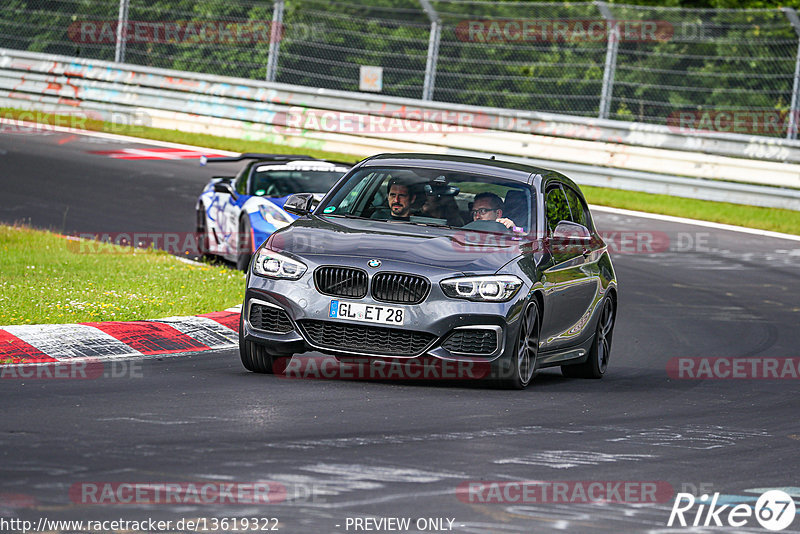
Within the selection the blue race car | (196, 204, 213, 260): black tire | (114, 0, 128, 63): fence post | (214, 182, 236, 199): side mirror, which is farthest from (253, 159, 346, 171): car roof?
(114, 0, 128, 63): fence post

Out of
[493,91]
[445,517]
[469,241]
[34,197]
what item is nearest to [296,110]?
[493,91]

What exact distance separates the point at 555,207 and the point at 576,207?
2.61ft

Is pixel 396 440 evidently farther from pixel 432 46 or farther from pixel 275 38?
pixel 275 38

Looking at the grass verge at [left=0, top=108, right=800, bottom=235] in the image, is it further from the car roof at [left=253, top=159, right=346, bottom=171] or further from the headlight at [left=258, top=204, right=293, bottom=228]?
the headlight at [left=258, top=204, right=293, bottom=228]

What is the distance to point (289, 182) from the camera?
1560 centimetres

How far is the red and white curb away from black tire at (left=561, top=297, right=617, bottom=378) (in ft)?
8.18

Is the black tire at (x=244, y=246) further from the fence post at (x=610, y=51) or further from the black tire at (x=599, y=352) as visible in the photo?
the fence post at (x=610, y=51)

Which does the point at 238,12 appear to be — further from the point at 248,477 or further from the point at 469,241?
the point at 248,477

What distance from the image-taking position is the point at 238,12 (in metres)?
25.3

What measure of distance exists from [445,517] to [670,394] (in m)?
4.30

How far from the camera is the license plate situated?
833cm

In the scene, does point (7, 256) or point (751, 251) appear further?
point (751, 251)

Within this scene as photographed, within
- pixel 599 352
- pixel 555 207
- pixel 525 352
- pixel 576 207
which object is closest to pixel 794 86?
pixel 576 207

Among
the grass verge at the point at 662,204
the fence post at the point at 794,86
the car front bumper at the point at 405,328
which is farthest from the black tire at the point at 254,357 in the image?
the fence post at the point at 794,86
